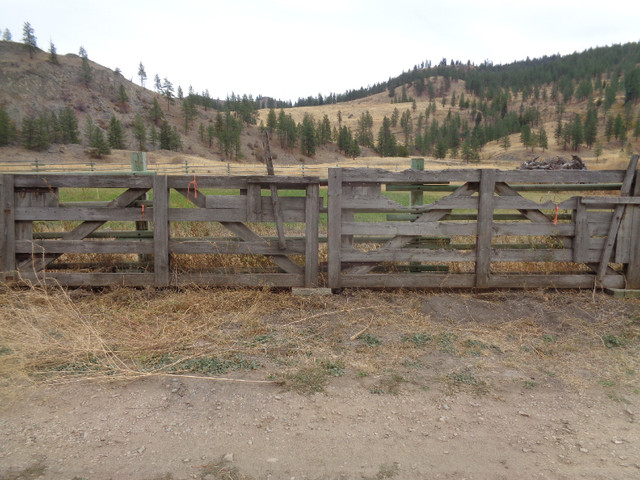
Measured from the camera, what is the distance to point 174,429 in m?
3.29

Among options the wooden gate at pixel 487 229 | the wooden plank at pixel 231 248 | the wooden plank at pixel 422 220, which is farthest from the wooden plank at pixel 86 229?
the wooden plank at pixel 422 220

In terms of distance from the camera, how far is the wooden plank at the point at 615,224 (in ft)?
22.1

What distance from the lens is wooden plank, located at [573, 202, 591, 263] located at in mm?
6750

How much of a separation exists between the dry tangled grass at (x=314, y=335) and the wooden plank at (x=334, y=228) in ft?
1.08

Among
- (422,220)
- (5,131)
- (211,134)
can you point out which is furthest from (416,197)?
(211,134)

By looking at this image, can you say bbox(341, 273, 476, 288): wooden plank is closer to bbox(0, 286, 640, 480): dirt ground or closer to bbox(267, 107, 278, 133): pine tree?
bbox(0, 286, 640, 480): dirt ground

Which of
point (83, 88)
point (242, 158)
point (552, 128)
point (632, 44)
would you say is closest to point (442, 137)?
point (552, 128)

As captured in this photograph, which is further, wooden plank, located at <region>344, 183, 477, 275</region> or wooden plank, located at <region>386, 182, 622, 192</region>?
wooden plank, located at <region>386, 182, 622, 192</region>

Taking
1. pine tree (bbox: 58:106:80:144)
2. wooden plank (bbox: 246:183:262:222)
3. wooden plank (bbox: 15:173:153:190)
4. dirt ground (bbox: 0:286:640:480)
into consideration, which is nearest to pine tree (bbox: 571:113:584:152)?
pine tree (bbox: 58:106:80:144)

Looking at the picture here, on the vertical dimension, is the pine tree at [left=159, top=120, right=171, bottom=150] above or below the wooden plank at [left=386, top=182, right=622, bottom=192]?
above

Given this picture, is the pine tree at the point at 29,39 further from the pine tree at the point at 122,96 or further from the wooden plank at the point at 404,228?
the wooden plank at the point at 404,228

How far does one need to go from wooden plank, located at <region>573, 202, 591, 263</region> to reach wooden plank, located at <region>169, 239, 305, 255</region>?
13.6 feet

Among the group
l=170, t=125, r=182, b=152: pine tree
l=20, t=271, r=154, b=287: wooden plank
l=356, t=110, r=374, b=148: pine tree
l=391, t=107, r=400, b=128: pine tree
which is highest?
l=391, t=107, r=400, b=128: pine tree

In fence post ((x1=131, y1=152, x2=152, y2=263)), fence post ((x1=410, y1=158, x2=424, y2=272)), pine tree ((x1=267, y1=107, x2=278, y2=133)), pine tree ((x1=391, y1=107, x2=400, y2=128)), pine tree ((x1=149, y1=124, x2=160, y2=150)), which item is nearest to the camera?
fence post ((x1=410, y1=158, x2=424, y2=272))
